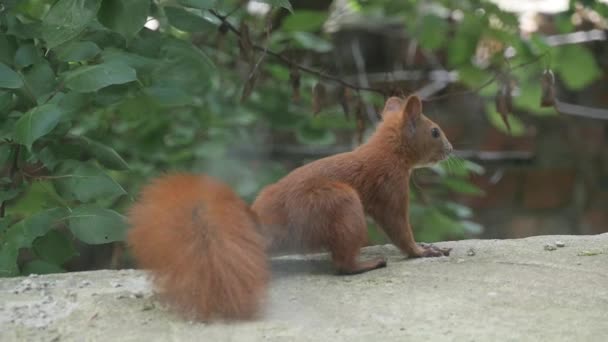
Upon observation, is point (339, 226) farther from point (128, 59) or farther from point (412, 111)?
point (128, 59)

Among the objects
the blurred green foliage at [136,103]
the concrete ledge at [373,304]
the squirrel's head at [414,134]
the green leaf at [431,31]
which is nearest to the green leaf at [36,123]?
the blurred green foliage at [136,103]

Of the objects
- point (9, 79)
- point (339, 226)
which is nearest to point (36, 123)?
point (9, 79)

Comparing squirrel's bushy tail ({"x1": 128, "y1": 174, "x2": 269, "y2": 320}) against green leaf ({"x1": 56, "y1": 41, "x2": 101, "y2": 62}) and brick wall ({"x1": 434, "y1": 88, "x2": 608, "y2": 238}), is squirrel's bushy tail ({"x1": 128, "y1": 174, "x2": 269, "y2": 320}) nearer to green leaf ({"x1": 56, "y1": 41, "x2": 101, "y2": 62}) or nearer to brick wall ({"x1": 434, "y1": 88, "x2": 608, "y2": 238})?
green leaf ({"x1": 56, "y1": 41, "x2": 101, "y2": 62})

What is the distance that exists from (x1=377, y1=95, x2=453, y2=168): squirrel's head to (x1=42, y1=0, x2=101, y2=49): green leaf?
42.3 inches

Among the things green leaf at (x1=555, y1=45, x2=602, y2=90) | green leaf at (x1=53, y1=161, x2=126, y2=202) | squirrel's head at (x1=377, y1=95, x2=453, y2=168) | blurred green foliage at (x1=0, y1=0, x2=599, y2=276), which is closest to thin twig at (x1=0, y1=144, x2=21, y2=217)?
blurred green foliage at (x1=0, y1=0, x2=599, y2=276)

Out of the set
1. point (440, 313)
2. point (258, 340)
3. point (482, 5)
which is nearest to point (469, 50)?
point (482, 5)

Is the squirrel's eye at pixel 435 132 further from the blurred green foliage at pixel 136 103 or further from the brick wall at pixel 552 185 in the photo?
the brick wall at pixel 552 185

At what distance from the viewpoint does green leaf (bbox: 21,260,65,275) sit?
8.63ft

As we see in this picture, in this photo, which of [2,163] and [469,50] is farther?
[469,50]

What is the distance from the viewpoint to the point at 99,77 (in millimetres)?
2295

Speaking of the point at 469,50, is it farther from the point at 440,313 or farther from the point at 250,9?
the point at 440,313

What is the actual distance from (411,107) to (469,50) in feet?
4.41

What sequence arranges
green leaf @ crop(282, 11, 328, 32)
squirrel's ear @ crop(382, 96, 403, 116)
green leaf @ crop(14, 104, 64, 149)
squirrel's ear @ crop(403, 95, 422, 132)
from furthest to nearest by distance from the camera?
green leaf @ crop(282, 11, 328, 32) → squirrel's ear @ crop(382, 96, 403, 116) → squirrel's ear @ crop(403, 95, 422, 132) → green leaf @ crop(14, 104, 64, 149)

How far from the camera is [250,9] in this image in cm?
469
